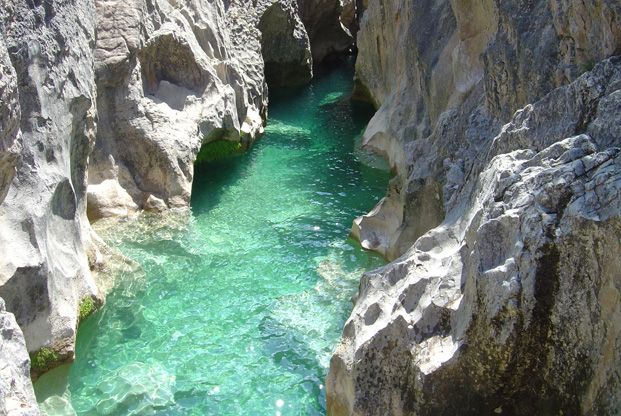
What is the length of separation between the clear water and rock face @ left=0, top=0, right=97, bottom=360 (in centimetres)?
86

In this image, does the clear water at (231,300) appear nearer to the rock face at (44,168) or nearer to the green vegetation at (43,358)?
the green vegetation at (43,358)

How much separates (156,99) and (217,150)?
3057 mm

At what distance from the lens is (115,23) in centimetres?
1500

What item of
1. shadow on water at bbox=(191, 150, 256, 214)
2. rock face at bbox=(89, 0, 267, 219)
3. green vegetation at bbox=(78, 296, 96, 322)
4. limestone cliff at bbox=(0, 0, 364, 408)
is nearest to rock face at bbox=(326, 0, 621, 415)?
green vegetation at bbox=(78, 296, 96, 322)

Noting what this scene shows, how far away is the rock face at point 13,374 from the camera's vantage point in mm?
6842

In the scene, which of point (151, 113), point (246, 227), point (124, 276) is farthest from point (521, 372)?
point (151, 113)

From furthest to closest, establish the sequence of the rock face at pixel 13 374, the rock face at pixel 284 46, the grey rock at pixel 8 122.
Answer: the rock face at pixel 284 46 < the grey rock at pixel 8 122 < the rock face at pixel 13 374

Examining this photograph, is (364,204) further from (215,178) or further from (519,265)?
(519,265)

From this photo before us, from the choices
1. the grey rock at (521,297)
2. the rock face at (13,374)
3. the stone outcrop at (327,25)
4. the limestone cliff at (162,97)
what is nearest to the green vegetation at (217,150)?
the limestone cliff at (162,97)

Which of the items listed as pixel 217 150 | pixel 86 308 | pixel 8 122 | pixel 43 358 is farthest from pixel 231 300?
pixel 217 150

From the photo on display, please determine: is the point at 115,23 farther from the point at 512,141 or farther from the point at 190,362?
the point at 512,141

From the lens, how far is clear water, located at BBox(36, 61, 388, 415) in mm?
9656

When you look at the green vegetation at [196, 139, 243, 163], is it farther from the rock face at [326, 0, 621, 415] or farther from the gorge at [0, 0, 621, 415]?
the rock face at [326, 0, 621, 415]

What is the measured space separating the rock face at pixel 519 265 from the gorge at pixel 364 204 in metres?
0.02
